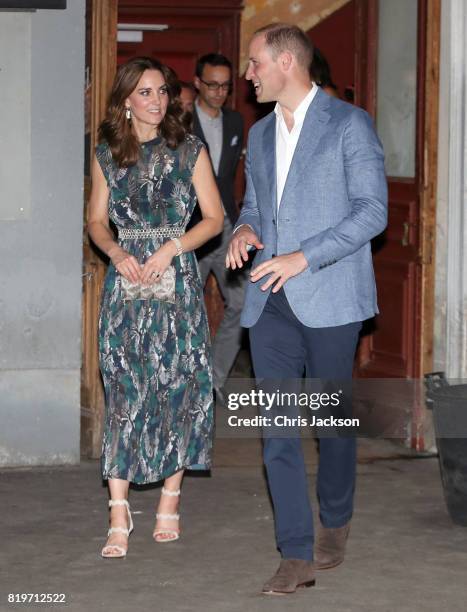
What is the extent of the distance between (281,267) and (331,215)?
1.19 feet

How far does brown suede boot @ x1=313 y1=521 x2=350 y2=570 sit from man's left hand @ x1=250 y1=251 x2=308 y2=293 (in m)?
1.23

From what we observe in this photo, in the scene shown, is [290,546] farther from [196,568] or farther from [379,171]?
[379,171]

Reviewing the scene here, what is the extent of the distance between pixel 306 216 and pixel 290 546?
1.36 metres

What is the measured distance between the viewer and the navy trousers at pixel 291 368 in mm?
5410

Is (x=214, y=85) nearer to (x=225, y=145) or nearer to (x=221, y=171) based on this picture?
(x=225, y=145)

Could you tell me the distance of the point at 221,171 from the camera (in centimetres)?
1001

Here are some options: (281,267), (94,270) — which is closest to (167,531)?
(281,267)

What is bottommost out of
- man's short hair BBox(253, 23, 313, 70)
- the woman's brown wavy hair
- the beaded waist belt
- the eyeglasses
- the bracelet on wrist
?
the bracelet on wrist

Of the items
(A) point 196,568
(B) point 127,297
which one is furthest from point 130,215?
(A) point 196,568

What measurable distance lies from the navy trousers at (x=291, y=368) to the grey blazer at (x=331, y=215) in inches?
2.4

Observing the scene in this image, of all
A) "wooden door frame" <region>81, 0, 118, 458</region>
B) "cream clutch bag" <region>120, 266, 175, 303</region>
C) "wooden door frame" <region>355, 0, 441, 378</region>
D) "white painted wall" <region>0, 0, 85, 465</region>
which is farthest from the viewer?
"wooden door frame" <region>355, 0, 441, 378</region>

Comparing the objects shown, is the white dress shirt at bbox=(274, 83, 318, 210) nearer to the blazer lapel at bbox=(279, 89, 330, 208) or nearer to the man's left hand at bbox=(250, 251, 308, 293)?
the blazer lapel at bbox=(279, 89, 330, 208)

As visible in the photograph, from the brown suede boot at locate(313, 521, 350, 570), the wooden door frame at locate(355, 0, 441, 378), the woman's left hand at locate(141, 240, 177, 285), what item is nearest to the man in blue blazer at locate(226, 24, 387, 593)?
the brown suede boot at locate(313, 521, 350, 570)

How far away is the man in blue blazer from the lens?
5.36 m
